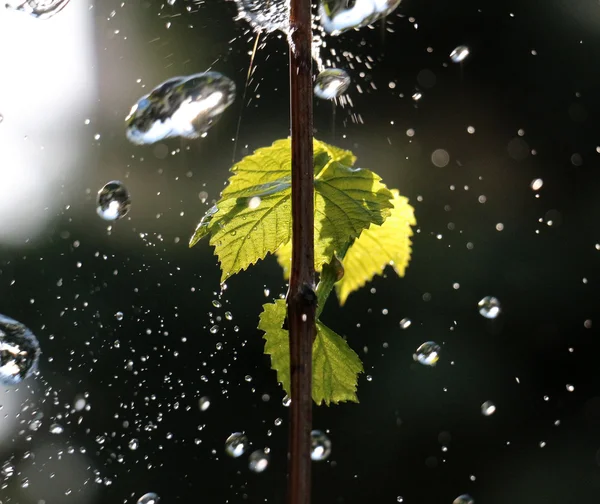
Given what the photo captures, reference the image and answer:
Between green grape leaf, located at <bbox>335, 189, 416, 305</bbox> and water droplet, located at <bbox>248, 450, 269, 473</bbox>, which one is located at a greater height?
green grape leaf, located at <bbox>335, 189, 416, 305</bbox>

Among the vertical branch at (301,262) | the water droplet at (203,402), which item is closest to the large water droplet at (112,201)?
the vertical branch at (301,262)

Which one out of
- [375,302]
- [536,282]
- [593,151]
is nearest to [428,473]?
[375,302]

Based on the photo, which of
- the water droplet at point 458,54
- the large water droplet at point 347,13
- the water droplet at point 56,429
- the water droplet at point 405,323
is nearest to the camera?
the large water droplet at point 347,13

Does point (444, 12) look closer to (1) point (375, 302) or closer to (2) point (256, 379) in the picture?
(1) point (375, 302)

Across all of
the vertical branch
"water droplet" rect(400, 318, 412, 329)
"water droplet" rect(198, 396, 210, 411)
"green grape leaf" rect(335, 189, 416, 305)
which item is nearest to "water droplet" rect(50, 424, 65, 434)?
"water droplet" rect(198, 396, 210, 411)

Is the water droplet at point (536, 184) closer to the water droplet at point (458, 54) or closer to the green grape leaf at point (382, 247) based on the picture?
the water droplet at point (458, 54)

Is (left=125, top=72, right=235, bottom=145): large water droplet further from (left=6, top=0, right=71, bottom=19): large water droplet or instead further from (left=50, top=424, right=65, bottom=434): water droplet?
(left=50, top=424, right=65, bottom=434): water droplet

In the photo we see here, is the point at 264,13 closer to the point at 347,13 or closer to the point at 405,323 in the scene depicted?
the point at 347,13
